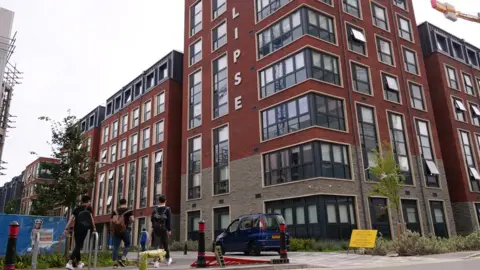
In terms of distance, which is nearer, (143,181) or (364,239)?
(364,239)

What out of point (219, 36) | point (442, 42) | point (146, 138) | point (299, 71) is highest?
point (442, 42)

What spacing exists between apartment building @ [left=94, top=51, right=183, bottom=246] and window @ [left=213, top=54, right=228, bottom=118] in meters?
6.91

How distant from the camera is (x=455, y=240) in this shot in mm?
18594

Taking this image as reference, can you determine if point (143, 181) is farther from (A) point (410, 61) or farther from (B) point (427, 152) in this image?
(A) point (410, 61)

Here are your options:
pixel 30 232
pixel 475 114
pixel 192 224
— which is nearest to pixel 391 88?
pixel 475 114

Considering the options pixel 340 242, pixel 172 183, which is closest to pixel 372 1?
pixel 340 242

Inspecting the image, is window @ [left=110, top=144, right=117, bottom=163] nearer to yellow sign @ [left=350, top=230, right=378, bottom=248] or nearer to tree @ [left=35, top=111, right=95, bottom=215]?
tree @ [left=35, top=111, right=95, bottom=215]

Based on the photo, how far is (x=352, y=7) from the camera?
28203 millimetres

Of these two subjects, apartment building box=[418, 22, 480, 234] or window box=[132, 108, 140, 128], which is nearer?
apartment building box=[418, 22, 480, 234]

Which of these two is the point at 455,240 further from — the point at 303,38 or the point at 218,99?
the point at 218,99

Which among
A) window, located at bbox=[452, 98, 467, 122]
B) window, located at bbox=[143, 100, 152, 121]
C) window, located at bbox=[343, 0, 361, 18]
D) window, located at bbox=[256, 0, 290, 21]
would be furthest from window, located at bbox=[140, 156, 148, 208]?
window, located at bbox=[452, 98, 467, 122]

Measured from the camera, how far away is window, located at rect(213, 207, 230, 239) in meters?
27.1

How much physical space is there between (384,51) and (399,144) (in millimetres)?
7334

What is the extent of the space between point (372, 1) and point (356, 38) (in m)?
5.66
